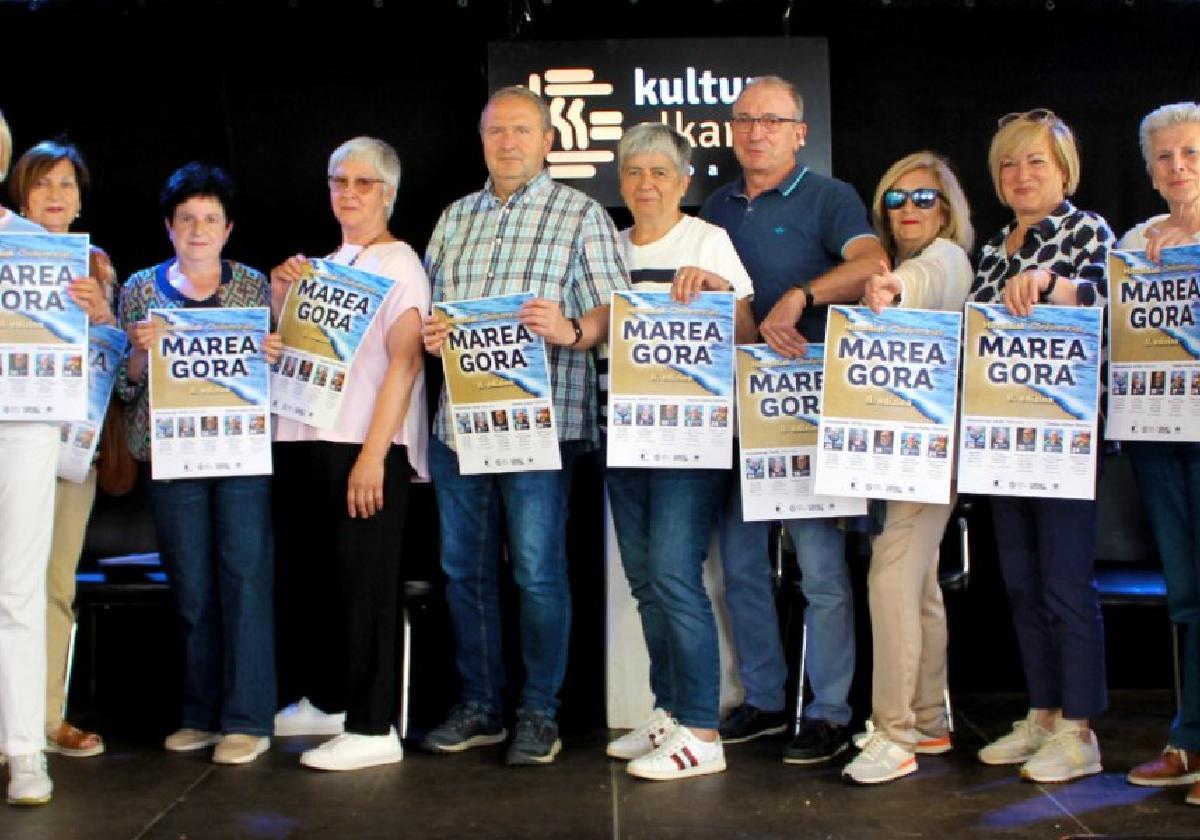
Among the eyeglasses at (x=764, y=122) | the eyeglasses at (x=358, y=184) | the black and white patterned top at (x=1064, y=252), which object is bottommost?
→ the black and white patterned top at (x=1064, y=252)

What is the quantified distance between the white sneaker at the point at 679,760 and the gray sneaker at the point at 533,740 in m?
0.27

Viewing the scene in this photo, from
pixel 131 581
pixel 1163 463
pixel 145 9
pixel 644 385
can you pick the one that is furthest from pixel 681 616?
pixel 145 9

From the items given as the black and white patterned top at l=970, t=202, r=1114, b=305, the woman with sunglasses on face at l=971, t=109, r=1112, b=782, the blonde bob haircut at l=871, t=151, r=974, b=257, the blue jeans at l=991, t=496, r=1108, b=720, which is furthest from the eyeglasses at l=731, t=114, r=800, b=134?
the blue jeans at l=991, t=496, r=1108, b=720

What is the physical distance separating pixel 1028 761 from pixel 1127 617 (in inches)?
56.6

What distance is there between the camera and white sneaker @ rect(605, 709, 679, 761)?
14.0ft

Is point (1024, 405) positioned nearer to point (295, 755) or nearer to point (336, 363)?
point (336, 363)

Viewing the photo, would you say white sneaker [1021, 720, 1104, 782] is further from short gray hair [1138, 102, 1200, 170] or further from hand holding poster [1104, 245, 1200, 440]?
short gray hair [1138, 102, 1200, 170]

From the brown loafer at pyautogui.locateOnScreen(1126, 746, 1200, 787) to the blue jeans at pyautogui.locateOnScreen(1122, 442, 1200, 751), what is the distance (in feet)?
0.09

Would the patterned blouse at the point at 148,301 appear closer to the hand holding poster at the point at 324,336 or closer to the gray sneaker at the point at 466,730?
the hand holding poster at the point at 324,336

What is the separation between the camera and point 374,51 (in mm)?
5227

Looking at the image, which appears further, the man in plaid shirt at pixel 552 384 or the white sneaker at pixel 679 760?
the man in plaid shirt at pixel 552 384

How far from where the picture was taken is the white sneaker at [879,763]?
392 centimetres

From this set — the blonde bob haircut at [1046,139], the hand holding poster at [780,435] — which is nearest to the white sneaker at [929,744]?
the hand holding poster at [780,435]

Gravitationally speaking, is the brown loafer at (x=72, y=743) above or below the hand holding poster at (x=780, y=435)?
below
